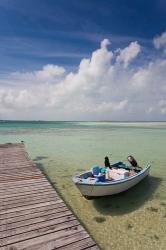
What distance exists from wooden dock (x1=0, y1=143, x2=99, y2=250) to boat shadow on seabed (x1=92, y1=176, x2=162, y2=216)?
2.29 metres

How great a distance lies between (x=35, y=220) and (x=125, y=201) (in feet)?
16.1

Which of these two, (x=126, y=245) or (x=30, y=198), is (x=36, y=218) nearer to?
(x=30, y=198)

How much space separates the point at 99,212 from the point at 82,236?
3.08m

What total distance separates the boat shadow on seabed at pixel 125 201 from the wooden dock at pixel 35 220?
2289 mm

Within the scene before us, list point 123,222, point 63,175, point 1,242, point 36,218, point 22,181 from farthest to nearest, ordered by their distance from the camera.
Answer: point 63,175 < point 22,181 < point 123,222 < point 36,218 < point 1,242

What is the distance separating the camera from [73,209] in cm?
845

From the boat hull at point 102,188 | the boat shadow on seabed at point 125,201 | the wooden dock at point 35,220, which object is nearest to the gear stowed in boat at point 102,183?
the boat hull at point 102,188

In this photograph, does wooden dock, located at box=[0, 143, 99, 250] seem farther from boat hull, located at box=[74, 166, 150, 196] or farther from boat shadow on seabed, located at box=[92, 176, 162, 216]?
boat shadow on seabed, located at box=[92, 176, 162, 216]

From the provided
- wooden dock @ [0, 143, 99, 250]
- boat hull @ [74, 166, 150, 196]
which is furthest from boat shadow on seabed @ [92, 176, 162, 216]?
wooden dock @ [0, 143, 99, 250]

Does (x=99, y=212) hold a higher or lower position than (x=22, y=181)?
lower

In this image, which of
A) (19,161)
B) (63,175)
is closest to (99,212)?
(63,175)

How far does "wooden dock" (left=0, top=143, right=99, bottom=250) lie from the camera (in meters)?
4.96

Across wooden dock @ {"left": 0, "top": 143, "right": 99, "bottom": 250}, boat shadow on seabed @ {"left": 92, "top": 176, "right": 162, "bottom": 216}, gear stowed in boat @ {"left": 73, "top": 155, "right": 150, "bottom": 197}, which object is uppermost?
gear stowed in boat @ {"left": 73, "top": 155, "right": 150, "bottom": 197}

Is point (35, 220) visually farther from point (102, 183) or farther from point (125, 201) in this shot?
point (125, 201)
